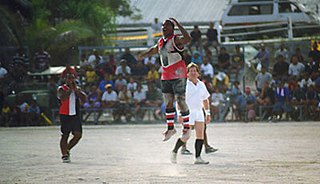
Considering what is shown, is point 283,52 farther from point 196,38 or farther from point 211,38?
point 196,38

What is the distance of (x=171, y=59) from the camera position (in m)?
12.8

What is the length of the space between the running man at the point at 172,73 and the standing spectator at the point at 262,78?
11.3 metres

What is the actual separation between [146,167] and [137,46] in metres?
14.1

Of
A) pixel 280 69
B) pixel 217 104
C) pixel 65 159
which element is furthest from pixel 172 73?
pixel 280 69

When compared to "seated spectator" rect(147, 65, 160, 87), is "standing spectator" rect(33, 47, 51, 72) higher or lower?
higher

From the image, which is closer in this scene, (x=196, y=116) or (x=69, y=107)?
(x=196, y=116)

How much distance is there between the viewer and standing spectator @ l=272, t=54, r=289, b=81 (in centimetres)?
2373

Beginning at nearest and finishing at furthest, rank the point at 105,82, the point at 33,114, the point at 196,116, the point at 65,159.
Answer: the point at 196,116 → the point at 65,159 → the point at 105,82 → the point at 33,114

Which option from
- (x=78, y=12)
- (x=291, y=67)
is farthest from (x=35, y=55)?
(x=291, y=67)

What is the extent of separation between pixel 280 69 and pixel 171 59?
11.6 m

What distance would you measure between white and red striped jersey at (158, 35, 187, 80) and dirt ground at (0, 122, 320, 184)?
141 cm

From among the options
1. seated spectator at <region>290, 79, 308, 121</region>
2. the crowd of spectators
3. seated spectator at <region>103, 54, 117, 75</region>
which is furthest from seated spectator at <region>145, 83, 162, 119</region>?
seated spectator at <region>290, 79, 308, 121</region>

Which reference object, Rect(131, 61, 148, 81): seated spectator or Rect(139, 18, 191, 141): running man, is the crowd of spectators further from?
Rect(139, 18, 191, 141): running man

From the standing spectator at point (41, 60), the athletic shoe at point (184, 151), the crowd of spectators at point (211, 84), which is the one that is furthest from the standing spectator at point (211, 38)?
the athletic shoe at point (184, 151)
